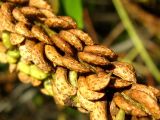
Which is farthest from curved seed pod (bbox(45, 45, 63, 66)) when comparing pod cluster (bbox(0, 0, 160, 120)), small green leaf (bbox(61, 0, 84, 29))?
small green leaf (bbox(61, 0, 84, 29))

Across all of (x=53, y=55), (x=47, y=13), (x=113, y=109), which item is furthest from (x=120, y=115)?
(x=47, y=13)

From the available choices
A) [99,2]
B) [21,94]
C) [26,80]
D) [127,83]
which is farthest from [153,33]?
[127,83]

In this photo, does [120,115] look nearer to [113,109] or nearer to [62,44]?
→ [113,109]

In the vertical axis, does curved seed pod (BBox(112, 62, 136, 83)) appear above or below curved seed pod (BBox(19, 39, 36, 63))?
above

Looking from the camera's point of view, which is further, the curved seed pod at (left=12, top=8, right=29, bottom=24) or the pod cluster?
the curved seed pod at (left=12, top=8, right=29, bottom=24)

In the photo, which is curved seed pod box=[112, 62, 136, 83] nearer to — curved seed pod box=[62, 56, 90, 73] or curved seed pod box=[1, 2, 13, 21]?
curved seed pod box=[62, 56, 90, 73]

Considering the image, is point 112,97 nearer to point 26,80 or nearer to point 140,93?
point 140,93

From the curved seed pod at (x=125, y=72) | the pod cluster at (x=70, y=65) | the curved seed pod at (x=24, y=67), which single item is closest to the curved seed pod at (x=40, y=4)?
the pod cluster at (x=70, y=65)

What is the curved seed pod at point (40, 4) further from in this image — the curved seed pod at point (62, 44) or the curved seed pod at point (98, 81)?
the curved seed pod at point (98, 81)
